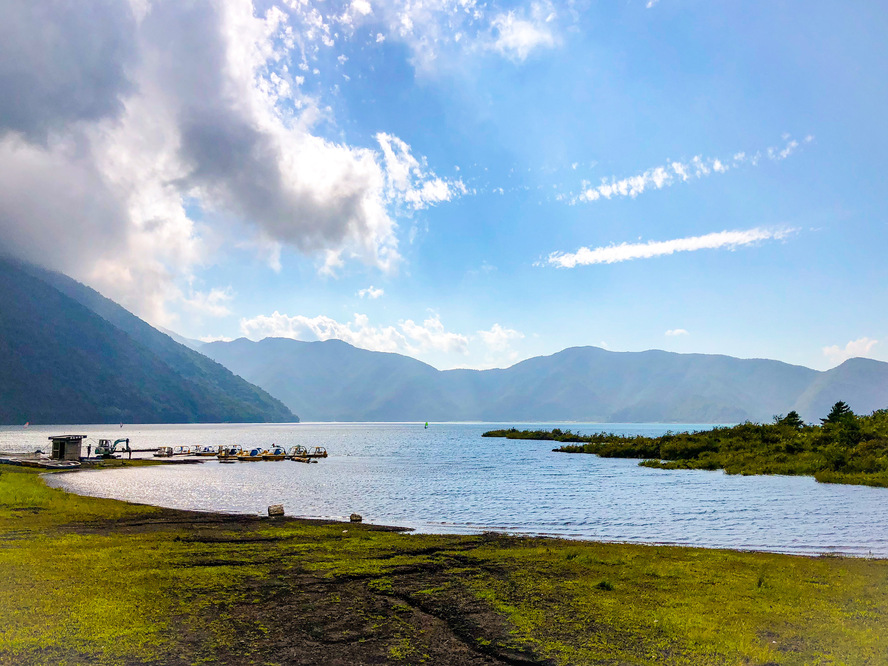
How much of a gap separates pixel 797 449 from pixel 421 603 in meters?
77.4

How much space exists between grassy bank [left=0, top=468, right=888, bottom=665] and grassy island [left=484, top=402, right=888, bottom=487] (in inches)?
1912

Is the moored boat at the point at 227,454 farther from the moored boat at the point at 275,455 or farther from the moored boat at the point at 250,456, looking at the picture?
the moored boat at the point at 275,455

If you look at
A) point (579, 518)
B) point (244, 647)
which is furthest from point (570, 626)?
point (579, 518)

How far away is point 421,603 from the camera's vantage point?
48.1ft

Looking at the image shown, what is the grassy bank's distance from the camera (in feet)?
36.2

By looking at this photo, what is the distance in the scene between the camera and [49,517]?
29.6 m

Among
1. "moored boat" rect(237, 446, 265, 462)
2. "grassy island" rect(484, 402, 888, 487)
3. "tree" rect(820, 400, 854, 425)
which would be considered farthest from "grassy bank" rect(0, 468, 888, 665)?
"moored boat" rect(237, 446, 265, 462)

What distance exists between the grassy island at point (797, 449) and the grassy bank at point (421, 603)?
48.6 meters

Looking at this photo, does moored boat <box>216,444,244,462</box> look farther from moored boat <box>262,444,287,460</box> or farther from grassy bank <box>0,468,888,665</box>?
grassy bank <box>0,468,888,665</box>

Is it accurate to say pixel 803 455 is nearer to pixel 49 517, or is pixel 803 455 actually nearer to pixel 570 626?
pixel 570 626

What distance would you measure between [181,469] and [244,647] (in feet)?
271

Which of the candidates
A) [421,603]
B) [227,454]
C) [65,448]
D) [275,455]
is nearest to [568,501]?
[421,603]

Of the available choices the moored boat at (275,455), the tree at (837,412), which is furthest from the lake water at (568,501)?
the moored boat at (275,455)

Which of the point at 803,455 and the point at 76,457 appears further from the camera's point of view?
the point at 76,457
